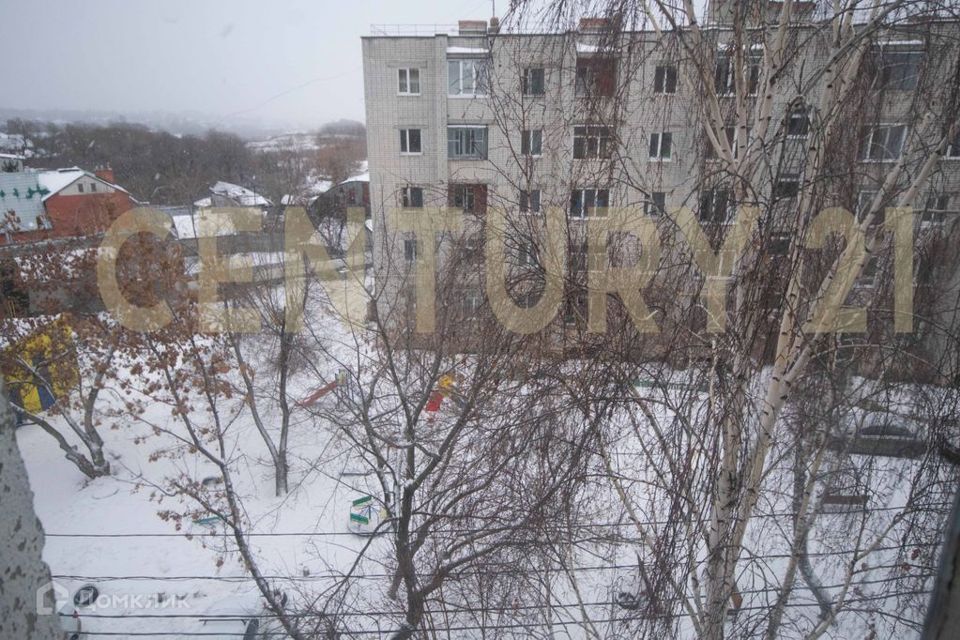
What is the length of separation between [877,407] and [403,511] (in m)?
3.79

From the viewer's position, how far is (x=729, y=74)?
2676mm

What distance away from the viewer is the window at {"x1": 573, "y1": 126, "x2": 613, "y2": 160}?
2672mm

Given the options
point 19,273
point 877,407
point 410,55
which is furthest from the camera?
point 410,55

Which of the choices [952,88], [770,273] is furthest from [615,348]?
[952,88]

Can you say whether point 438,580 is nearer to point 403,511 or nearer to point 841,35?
point 403,511

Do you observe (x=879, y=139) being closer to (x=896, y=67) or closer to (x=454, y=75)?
(x=896, y=67)

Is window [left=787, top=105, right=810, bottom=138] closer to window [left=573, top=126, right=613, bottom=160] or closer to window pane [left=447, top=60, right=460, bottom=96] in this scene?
window [left=573, top=126, right=613, bottom=160]

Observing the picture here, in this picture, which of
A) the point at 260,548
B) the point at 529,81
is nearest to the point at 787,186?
the point at 529,81

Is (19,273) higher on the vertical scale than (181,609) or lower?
higher

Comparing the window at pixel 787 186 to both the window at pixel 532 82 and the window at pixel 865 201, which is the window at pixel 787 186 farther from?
the window at pixel 532 82

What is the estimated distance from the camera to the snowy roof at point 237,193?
1300 cm

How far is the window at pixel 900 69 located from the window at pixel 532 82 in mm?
1747

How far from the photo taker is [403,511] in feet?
15.8

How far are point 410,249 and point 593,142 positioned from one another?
5.62 meters
